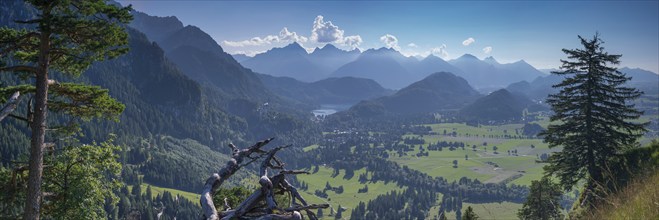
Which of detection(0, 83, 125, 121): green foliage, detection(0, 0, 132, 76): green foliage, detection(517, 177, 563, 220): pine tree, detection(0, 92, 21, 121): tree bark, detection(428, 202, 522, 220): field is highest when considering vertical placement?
detection(0, 0, 132, 76): green foliage

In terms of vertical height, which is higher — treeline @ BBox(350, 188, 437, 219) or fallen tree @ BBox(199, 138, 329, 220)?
fallen tree @ BBox(199, 138, 329, 220)

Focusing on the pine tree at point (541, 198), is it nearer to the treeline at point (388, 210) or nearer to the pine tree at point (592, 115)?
the pine tree at point (592, 115)

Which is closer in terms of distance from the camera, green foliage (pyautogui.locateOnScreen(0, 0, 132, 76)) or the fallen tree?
the fallen tree

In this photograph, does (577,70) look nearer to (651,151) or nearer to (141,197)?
(651,151)

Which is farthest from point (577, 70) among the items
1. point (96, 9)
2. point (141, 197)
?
point (141, 197)

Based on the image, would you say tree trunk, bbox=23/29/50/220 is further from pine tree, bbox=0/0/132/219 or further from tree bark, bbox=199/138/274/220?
tree bark, bbox=199/138/274/220

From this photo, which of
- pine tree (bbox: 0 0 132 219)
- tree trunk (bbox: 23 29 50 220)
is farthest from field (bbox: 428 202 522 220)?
tree trunk (bbox: 23 29 50 220)

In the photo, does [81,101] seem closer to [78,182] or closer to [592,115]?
[78,182]

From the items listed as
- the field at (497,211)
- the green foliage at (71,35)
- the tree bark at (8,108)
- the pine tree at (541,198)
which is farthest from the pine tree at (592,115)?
the field at (497,211)
